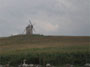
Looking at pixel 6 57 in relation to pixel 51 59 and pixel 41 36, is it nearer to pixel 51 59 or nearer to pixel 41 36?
pixel 51 59

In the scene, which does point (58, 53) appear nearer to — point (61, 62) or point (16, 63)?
point (61, 62)

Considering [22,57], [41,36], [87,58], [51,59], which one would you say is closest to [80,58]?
[87,58]

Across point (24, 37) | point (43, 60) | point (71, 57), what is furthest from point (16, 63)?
point (24, 37)

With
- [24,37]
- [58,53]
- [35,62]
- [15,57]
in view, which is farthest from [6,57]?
[24,37]

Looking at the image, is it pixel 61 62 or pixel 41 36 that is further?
pixel 41 36

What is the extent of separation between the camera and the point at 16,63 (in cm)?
3462

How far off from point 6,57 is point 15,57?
1170 mm

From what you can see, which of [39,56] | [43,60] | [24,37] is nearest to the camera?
[43,60]

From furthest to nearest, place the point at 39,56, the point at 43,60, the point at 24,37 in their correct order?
1. the point at 24,37
2. the point at 39,56
3. the point at 43,60

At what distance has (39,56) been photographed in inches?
1388

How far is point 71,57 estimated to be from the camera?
114 ft

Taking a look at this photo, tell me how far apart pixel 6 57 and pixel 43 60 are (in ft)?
18.8

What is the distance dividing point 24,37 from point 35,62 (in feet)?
97.2

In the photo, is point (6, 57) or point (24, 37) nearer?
point (6, 57)
